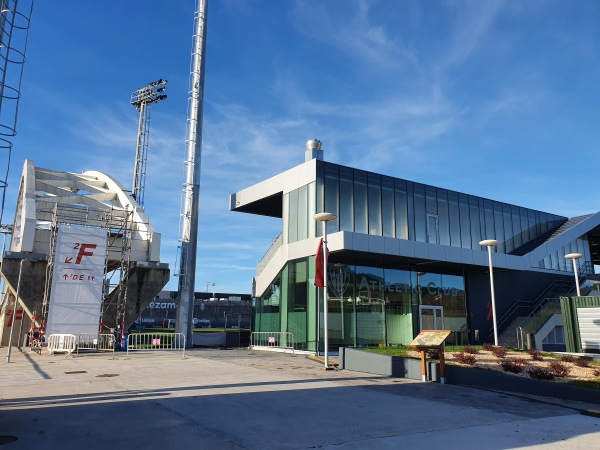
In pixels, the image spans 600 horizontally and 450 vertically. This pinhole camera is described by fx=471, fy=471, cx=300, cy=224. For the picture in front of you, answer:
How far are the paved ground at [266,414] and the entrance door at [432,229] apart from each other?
54.0 ft

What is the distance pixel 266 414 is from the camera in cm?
886

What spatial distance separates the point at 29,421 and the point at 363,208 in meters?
21.3

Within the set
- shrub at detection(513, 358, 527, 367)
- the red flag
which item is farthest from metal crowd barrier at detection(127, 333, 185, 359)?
shrub at detection(513, 358, 527, 367)

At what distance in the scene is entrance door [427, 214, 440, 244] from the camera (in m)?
29.8

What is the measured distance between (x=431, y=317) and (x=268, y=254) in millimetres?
11024

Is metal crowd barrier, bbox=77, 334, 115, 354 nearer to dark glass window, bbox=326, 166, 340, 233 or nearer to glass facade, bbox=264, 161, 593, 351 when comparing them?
glass facade, bbox=264, 161, 593, 351

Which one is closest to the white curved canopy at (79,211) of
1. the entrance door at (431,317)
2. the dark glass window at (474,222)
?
the entrance door at (431,317)

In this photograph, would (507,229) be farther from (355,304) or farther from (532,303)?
(355,304)

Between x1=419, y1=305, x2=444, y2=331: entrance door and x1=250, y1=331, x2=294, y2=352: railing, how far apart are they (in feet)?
26.9

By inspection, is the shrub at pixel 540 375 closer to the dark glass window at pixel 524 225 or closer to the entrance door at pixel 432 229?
the entrance door at pixel 432 229

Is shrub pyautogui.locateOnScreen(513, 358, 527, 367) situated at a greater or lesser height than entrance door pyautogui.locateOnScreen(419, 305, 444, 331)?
lesser

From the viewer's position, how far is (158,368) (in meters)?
16.3

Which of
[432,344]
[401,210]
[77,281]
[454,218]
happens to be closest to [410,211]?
A: [401,210]

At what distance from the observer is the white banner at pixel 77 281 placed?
24703mm
